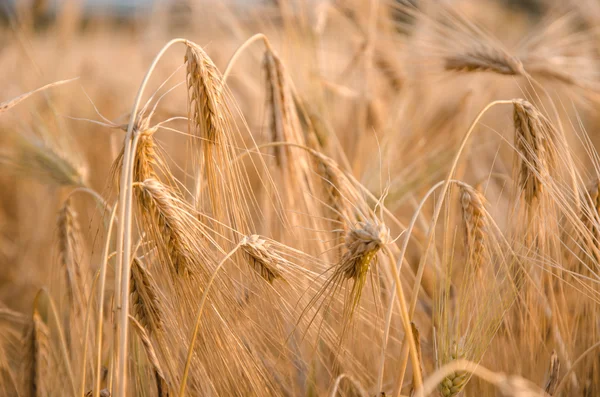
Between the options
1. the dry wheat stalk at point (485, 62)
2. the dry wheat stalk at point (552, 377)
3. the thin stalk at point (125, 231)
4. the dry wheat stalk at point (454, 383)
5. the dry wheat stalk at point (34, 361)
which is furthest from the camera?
the dry wheat stalk at point (485, 62)

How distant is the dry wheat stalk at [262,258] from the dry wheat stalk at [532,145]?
1.34ft

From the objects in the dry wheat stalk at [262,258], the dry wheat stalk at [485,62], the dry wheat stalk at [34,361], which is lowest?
the dry wheat stalk at [34,361]

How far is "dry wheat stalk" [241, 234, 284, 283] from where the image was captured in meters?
0.69

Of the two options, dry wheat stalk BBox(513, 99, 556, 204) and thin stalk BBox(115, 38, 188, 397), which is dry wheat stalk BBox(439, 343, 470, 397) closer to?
dry wheat stalk BBox(513, 99, 556, 204)

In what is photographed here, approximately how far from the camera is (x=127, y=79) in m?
3.42

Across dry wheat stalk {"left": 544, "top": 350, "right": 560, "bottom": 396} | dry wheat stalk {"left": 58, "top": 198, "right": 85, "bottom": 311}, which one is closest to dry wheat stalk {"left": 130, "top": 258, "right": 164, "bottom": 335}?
dry wheat stalk {"left": 58, "top": 198, "right": 85, "bottom": 311}

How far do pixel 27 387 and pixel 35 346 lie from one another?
0.23 feet

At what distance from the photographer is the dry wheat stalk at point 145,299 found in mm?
761

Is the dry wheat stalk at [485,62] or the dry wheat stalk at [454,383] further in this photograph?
the dry wheat stalk at [485,62]

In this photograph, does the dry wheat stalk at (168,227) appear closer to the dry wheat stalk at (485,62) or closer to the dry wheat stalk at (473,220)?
the dry wheat stalk at (473,220)

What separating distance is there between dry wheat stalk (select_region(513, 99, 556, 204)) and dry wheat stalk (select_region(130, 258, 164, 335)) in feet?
1.90

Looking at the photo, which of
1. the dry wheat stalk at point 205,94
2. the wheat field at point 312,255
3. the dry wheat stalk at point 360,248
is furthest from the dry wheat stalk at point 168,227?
the dry wheat stalk at point 360,248

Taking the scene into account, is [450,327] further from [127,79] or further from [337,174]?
[127,79]

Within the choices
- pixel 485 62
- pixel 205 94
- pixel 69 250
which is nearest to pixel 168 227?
pixel 205 94
